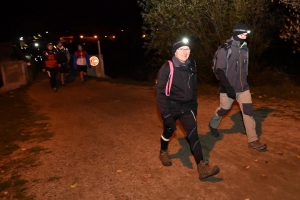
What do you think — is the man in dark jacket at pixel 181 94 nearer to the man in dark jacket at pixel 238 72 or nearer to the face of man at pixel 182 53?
the face of man at pixel 182 53

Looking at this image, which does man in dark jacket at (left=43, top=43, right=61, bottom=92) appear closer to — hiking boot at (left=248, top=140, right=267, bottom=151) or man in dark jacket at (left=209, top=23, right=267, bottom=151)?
man in dark jacket at (left=209, top=23, right=267, bottom=151)

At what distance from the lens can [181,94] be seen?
421 centimetres

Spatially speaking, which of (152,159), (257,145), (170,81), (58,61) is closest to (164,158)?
(152,159)

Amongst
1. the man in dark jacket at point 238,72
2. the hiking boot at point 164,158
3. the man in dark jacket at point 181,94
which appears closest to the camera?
the man in dark jacket at point 181,94

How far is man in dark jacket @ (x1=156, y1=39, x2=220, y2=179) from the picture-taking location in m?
4.15

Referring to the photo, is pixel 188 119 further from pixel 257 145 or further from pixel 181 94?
pixel 257 145

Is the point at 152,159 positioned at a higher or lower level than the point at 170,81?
lower

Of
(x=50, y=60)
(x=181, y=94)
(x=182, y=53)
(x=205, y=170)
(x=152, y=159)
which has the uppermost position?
(x=182, y=53)

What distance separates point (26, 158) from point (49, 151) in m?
0.41

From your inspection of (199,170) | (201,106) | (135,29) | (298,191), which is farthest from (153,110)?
(135,29)

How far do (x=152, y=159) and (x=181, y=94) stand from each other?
1.34 metres

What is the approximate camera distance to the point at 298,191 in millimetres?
Answer: 3838

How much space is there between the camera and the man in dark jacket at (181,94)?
163 inches

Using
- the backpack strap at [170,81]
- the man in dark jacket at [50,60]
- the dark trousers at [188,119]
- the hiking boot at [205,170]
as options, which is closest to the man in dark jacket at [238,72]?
the dark trousers at [188,119]
